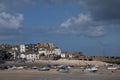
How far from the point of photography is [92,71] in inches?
2817

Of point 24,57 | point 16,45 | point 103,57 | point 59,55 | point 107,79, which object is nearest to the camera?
point 107,79

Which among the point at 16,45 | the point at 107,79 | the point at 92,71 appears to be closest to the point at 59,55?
the point at 16,45

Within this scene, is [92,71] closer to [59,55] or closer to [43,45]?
[59,55]

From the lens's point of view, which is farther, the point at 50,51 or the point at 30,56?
the point at 30,56

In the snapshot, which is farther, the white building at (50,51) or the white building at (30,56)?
the white building at (30,56)

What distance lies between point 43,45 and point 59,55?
2328 cm

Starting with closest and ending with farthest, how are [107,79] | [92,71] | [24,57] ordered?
[107,79]
[92,71]
[24,57]

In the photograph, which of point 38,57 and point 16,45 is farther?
point 16,45

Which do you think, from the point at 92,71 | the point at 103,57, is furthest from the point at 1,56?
the point at 92,71

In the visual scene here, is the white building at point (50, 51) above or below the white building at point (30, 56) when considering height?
above

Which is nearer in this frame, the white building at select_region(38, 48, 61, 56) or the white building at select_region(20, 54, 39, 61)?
the white building at select_region(38, 48, 61, 56)

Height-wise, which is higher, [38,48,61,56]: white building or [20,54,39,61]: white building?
[38,48,61,56]: white building

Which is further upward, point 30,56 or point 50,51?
point 50,51

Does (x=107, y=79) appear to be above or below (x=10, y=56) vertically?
below
